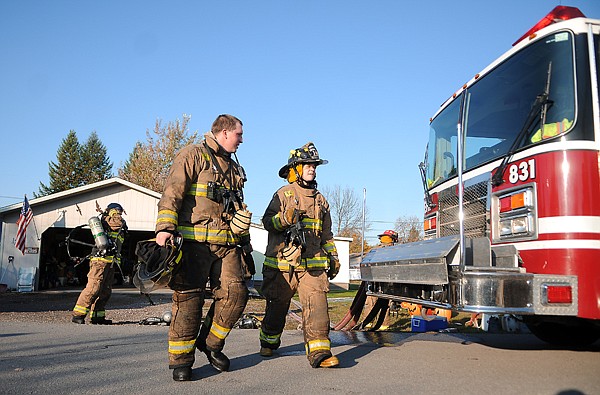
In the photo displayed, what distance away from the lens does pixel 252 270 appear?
4.43 m

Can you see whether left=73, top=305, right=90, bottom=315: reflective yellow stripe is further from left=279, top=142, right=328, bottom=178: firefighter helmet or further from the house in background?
the house in background

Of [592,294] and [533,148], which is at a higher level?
[533,148]

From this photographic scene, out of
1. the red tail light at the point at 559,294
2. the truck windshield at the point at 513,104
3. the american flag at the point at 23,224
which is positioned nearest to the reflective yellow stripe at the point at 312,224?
the truck windshield at the point at 513,104

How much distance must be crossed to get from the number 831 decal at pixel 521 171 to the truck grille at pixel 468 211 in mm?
380

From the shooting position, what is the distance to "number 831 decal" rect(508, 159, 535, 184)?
4.37 metres

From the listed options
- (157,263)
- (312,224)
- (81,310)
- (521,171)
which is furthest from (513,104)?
(81,310)

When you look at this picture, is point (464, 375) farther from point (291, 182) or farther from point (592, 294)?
point (291, 182)

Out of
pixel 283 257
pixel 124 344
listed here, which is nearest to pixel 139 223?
pixel 124 344

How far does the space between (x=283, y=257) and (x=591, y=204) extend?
2.62 m

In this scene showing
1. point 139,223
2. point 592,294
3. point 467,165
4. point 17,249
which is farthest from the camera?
→ point 139,223

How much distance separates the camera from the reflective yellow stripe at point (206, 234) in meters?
4.00

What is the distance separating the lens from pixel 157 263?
12.4 ft

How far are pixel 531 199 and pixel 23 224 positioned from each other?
63.4ft

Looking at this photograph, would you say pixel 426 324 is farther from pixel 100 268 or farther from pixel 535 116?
pixel 100 268
